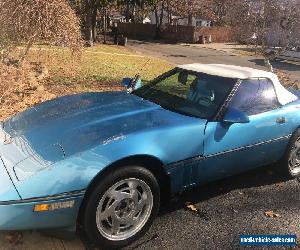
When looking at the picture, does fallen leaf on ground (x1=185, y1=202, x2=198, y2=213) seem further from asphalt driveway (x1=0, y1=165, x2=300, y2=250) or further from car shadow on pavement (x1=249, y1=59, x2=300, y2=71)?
car shadow on pavement (x1=249, y1=59, x2=300, y2=71)

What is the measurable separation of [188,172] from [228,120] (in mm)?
673

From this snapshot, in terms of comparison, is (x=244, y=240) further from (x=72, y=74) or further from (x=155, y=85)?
(x=72, y=74)

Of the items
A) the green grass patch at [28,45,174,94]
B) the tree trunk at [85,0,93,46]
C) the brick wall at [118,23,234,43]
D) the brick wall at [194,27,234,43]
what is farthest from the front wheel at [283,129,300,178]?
the brick wall at [194,27,234,43]

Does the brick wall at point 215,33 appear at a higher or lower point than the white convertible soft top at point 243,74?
higher

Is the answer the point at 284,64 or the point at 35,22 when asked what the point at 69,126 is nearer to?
the point at 35,22

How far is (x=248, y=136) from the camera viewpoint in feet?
13.5

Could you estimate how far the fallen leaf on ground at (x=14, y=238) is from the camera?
127 inches

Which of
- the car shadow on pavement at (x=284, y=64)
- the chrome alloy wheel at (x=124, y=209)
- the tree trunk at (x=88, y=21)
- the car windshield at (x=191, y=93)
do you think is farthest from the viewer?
the tree trunk at (x=88, y=21)

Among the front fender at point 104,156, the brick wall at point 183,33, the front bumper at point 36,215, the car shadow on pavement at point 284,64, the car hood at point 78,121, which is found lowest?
the car shadow on pavement at point 284,64

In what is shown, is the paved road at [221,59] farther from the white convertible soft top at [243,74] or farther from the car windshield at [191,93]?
the car windshield at [191,93]

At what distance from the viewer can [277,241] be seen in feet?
11.8

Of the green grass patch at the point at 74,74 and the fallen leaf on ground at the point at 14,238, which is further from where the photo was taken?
the green grass patch at the point at 74,74

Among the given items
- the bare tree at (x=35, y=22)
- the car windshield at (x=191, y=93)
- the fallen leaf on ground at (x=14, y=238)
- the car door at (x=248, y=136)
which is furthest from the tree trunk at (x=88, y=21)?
the fallen leaf on ground at (x=14, y=238)

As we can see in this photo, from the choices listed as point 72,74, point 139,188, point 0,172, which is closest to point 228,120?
point 139,188
